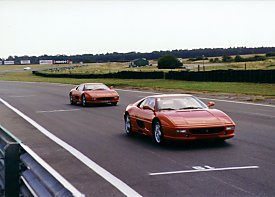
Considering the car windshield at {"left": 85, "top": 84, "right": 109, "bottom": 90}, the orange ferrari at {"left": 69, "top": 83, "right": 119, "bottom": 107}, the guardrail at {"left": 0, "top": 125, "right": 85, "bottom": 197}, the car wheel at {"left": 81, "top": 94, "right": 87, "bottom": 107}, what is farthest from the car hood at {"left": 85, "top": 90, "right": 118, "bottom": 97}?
the guardrail at {"left": 0, "top": 125, "right": 85, "bottom": 197}

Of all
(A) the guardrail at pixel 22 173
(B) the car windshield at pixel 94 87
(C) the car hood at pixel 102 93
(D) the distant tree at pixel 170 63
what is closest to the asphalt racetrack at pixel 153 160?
(A) the guardrail at pixel 22 173

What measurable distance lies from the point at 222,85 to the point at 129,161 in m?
29.5

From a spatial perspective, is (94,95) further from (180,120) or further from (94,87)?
(180,120)

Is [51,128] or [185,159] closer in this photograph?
[185,159]

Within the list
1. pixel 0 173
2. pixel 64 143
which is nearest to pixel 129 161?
pixel 64 143

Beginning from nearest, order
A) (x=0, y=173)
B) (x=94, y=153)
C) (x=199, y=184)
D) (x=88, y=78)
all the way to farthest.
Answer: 1. (x=0, y=173)
2. (x=199, y=184)
3. (x=94, y=153)
4. (x=88, y=78)

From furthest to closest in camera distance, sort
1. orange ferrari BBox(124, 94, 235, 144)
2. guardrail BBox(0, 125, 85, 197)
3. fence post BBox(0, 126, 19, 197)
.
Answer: orange ferrari BBox(124, 94, 235, 144), fence post BBox(0, 126, 19, 197), guardrail BBox(0, 125, 85, 197)

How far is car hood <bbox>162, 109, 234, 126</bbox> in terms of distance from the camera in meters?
12.9

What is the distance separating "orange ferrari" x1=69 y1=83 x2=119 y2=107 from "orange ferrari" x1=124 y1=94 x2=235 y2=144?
12546mm

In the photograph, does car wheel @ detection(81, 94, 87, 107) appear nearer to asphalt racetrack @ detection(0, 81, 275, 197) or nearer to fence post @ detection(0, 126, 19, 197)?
asphalt racetrack @ detection(0, 81, 275, 197)

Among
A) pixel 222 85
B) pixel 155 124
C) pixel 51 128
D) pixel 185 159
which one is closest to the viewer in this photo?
pixel 185 159

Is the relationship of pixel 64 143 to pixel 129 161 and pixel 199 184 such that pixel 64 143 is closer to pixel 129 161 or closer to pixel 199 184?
pixel 129 161

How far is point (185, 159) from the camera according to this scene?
37.2ft

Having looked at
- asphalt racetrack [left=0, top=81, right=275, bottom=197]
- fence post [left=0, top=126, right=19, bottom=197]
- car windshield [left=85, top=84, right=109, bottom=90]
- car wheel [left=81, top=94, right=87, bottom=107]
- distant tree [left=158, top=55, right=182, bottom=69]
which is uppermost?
fence post [left=0, top=126, right=19, bottom=197]
